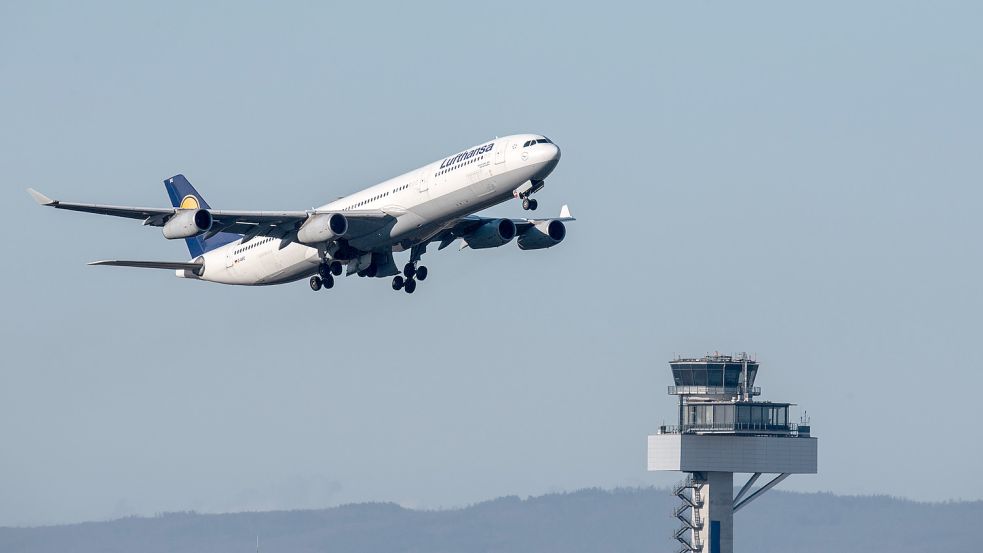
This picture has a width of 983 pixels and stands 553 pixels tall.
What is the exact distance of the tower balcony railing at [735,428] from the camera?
412 feet

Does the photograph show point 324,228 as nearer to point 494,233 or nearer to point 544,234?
point 494,233

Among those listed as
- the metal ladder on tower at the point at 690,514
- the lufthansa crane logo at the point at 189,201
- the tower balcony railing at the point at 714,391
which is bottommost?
the metal ladder on tower at the point at 690,514

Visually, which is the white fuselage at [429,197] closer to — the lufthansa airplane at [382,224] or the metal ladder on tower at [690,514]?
the lufthansa airplane at [382,224]

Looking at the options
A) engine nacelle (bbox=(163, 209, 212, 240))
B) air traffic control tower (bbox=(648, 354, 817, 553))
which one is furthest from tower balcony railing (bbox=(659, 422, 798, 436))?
engine nacelle (bbox=(163, 209, 212, 240))

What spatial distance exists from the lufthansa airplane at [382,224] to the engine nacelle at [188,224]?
0.15 ft

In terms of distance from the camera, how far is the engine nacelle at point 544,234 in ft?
279

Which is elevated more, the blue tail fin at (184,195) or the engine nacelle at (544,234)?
the blue tail fin at (184,195)

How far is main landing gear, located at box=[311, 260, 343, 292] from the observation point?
82375 mm

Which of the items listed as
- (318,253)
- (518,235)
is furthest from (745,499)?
(318,253)

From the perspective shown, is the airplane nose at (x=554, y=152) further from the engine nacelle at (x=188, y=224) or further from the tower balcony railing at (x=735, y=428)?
the tower balcony railing at (x=735, y=428)

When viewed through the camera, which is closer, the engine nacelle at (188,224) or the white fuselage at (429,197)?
the white fuselage at (429,197)

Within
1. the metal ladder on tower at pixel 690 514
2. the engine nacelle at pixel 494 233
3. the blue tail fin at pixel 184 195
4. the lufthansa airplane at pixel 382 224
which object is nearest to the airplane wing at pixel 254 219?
the lufthansa airplane at pixel 382 224

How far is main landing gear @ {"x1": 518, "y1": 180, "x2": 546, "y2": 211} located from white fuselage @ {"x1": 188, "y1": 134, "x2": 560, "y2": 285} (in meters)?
0.31

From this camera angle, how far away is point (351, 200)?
82.8 metres
